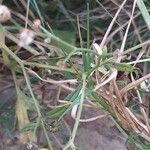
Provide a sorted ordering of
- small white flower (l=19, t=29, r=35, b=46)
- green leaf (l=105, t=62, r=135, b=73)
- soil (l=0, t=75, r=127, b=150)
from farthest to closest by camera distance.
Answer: soil (l=0, t=75, r=127, b=150), green leaf (l=105, t=62, r=135, b=73), small white flower (l=19, t=29, r=35, b=46)

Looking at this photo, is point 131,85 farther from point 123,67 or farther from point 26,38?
point 26,38

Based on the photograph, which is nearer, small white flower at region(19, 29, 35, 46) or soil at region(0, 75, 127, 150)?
small white flower at region(19, 29, 35, 46)

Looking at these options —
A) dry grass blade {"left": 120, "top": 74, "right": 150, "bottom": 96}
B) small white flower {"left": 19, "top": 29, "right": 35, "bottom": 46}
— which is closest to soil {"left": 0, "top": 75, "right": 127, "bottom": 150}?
dry grass blade {"left": 120, "top": 74, "right": 150, "bottom": 96}

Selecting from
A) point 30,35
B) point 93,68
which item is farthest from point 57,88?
point 30,35

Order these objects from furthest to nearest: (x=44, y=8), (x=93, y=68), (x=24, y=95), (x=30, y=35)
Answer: (x=44, y=8) → (x=24, y=95) → (x=93, y=68) → (x=30, y=35)

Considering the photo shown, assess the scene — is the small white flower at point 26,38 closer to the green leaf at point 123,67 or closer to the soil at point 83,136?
the green leaf at point 123,67

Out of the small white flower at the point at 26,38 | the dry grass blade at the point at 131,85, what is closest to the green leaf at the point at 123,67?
the dry grass blade at the point at 131,85

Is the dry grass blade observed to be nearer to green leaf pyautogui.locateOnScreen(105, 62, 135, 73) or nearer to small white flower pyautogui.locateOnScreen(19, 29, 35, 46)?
green leaf pyautogui.locateOnScreen(105, 62, 135, 73)

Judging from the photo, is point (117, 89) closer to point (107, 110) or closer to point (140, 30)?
point (107, 110)

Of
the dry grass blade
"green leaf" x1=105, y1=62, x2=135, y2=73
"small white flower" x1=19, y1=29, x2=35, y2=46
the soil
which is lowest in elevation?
the soil

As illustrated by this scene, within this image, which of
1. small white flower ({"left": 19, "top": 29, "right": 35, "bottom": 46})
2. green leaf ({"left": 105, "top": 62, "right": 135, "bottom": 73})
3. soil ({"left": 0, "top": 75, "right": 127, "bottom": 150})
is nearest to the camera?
small white flower ({"left": 19, "top": 29, "right": 35, "bottom": 46})

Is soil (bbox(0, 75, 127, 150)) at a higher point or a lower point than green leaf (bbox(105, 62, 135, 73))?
lower
